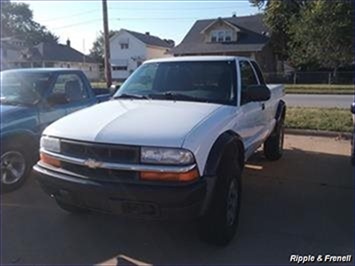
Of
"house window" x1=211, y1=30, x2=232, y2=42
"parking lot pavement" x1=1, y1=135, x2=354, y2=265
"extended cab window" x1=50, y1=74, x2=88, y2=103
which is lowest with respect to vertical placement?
"parking lot pavement" x1=1, y1=135, x2=354, y2=265

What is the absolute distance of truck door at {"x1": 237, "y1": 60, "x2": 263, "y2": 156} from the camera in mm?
5102

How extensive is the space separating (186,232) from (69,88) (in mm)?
3570

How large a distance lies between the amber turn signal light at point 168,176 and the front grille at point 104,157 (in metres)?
0.10

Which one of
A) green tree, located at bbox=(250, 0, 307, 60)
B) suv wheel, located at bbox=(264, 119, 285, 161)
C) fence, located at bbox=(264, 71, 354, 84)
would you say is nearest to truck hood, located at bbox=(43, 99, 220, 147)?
suv wheel, located at bbox=(264, 119, 285, 161)

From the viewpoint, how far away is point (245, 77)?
570 centimetres

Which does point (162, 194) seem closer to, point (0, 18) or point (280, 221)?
point (280, 221)

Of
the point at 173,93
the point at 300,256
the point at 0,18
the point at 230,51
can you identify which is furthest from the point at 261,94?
the point at 0,18

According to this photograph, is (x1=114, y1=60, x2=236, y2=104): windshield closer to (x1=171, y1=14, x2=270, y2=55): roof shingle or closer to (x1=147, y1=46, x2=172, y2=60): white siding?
(x1=171, y1=14, x2=270, y2=55): roof shingle

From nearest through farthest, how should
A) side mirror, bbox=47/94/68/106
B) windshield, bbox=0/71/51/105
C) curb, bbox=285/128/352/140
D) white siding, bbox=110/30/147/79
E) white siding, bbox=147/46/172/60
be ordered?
windshield, bbox=0/71/51/105 → side mirror, bbox=47/94/68/106 → curb, bbox=285/128/352/140 → white siding, bbox=110/30/147/79 → white siding, bbox=147/46/172/60

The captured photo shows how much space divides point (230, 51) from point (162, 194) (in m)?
38.4

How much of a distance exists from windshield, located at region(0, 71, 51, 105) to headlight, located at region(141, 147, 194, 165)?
3.32 meters

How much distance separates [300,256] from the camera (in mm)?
4027

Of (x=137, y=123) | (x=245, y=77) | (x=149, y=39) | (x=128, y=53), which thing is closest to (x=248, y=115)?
(x=245, y=77)

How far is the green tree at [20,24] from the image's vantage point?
80625mm
